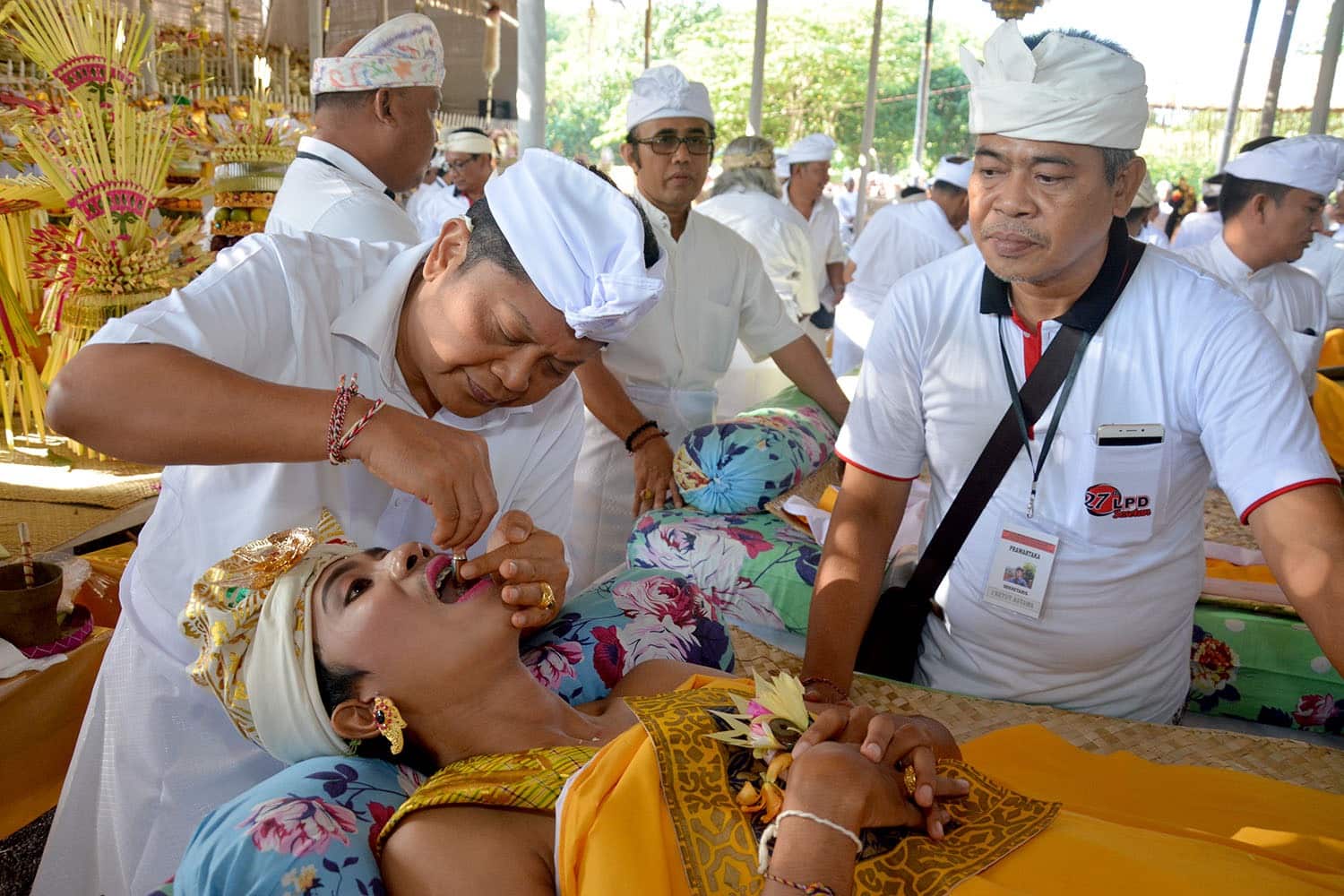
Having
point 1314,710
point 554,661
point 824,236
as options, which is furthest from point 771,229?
point 554,661

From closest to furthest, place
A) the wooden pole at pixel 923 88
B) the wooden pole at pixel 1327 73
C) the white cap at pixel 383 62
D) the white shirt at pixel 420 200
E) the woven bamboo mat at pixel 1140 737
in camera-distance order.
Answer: the woven bamboo mat at pixel 1140 737 → the white cap at pixel 383 62 → the white shirt at pixel 420 200 → the wooden pole at pixel 1327 73 → the wooden pole at pixel 923 88

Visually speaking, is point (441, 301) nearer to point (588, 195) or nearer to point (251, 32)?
point (588, 195)

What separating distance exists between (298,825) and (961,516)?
54.3 inches

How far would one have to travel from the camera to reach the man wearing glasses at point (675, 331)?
3602mm

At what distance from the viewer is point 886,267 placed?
23.0 ft

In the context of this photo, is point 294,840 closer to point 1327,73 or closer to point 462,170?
point 462,170

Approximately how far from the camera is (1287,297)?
420cm

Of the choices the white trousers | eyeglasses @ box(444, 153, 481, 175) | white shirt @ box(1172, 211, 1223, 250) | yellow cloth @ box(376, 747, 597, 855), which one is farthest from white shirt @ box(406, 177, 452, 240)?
yellow cloth @ box(376, 747, 597, 855)

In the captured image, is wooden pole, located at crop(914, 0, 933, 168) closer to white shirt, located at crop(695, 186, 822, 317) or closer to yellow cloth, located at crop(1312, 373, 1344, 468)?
white shirt, located at crop(695, 186, 822, 317)

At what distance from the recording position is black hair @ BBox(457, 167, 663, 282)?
165 centimetres

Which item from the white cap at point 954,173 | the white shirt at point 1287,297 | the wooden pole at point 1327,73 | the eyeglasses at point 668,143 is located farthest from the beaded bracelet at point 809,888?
the wooden pole at point 1327,73

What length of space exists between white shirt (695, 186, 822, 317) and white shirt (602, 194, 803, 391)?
7.04ft

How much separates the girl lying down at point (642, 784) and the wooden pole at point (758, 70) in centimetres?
837

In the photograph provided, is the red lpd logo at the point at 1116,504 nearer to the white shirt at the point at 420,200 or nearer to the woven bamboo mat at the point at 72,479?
the woven bamboo mat at the point at 72,479
